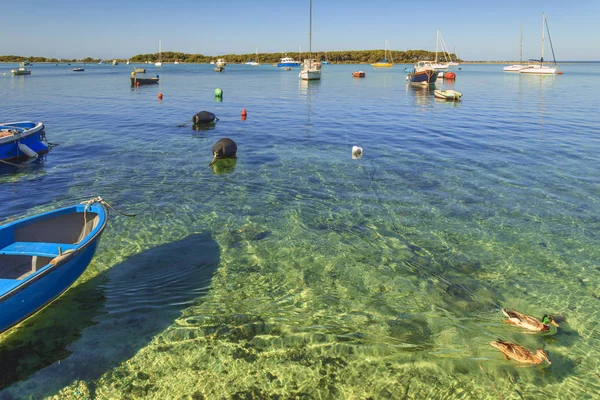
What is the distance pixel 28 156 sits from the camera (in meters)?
20.3

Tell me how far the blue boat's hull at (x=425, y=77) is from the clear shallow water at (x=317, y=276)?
1939 inches

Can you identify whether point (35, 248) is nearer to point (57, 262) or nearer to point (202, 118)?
Result: point (57, 262)

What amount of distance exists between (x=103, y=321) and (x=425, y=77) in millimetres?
70562

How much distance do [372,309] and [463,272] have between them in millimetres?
2990

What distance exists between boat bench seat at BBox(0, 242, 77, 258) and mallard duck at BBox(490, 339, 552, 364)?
8.55 m

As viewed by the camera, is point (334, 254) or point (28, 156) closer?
point (334, 254)

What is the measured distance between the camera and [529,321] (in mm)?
7789

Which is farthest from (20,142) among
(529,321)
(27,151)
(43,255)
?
(529,321)

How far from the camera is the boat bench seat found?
27.6ft

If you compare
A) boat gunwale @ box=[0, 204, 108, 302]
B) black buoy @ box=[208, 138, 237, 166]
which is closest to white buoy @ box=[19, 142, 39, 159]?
black buoy @ box=[208, 138, 237, 166]

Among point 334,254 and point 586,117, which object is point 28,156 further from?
point 586,117

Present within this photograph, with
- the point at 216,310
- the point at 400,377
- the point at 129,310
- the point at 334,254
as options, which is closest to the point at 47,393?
the point at 129,310

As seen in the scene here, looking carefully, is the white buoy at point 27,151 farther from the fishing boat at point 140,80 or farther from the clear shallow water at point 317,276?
the fishing boat at point 140,80

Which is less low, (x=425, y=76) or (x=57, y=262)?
(x=425, y=76)
